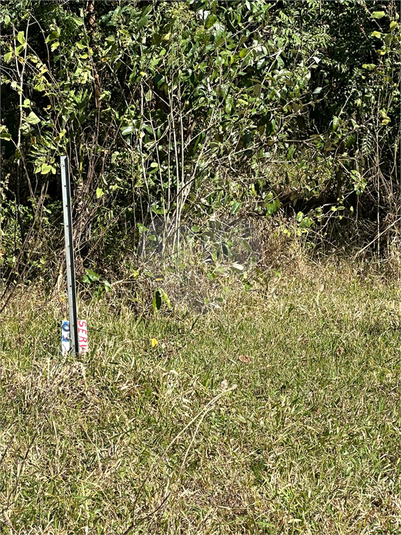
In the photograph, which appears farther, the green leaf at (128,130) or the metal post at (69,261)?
the green leaf at (128,130)

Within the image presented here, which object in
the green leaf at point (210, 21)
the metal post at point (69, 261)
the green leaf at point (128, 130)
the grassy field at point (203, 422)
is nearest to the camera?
the grassy field at point (203, 422)

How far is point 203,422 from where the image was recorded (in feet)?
11.1

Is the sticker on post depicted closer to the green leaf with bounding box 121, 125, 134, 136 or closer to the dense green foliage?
the dense green foliage

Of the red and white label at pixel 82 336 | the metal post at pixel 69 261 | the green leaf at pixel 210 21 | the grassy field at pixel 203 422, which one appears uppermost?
the green leaf at pixel 210 21

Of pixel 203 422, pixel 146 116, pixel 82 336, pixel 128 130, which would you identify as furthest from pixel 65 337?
pixel 146 116

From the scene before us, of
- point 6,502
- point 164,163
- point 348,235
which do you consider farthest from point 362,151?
point 6,502

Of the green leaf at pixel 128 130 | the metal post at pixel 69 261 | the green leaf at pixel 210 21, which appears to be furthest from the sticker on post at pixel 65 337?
the green leaf at pixel 210 21

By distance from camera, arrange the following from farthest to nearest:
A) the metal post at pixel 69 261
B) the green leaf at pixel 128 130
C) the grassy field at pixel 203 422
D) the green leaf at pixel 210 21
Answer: the green leaf at pixel 128 130 → the green leaf at pixel 210 21 → the metal post at pixel 69 261 → the grassy field at pixel 203 422

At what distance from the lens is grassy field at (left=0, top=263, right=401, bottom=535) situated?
277 centimetres

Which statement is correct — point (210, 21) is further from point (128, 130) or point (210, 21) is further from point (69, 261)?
point (69, 261)

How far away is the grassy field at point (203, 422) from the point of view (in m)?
2.77

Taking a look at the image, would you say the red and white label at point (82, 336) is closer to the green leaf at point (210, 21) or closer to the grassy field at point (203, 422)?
the grassy field at point (203, 422)

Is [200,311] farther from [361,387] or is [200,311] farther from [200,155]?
[361,387]

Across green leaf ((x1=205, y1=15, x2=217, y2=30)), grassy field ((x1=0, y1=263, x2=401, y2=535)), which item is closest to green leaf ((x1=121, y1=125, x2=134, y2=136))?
green leaf ((x1=205, y1=15, x2=217, y2=30))
